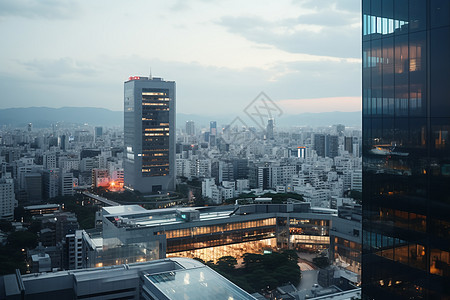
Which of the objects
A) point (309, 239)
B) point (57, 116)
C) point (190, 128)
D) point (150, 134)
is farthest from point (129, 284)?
point (57, 116)

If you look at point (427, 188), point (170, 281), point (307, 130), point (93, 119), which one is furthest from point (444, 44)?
point (93, 119)

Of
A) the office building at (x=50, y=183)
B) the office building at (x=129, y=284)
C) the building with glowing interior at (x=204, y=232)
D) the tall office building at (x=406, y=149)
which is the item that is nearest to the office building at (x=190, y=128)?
the office building at (x=50, y=183)

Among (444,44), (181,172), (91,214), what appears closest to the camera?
(444,44)

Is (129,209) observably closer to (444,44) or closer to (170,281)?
(170,281)

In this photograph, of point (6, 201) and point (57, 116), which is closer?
point (6, 201)

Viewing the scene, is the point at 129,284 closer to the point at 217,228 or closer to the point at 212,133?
the point at 217,228

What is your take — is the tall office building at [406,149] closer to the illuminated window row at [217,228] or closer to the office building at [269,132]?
the illuminated window row at [217,228]

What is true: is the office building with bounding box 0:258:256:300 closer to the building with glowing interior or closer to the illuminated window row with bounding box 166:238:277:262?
the building with glowing interior
